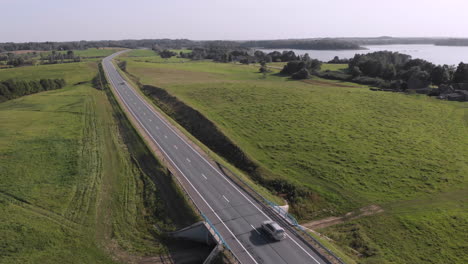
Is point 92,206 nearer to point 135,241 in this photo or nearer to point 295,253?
point 135,241

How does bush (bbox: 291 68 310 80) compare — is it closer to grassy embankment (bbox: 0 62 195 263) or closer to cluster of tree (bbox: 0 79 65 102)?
grassy embankment (bbox: 0 62 195 263)

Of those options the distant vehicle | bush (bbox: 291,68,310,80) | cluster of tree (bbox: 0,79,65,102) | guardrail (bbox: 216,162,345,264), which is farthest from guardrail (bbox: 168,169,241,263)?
bush (bbox: 291,68,310,80)

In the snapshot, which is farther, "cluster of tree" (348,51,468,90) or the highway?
"cluster of tree" (348,51,468,90)

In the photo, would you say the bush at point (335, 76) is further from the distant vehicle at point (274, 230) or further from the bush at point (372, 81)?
the distant vehicle at point (274, 230)

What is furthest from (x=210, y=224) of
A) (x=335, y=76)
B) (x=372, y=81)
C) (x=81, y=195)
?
(x=335, y=76)

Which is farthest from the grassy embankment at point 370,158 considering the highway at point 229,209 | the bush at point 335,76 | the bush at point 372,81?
the bush at point 335,76

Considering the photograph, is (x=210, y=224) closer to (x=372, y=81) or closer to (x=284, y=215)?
(x=284, y=215)
